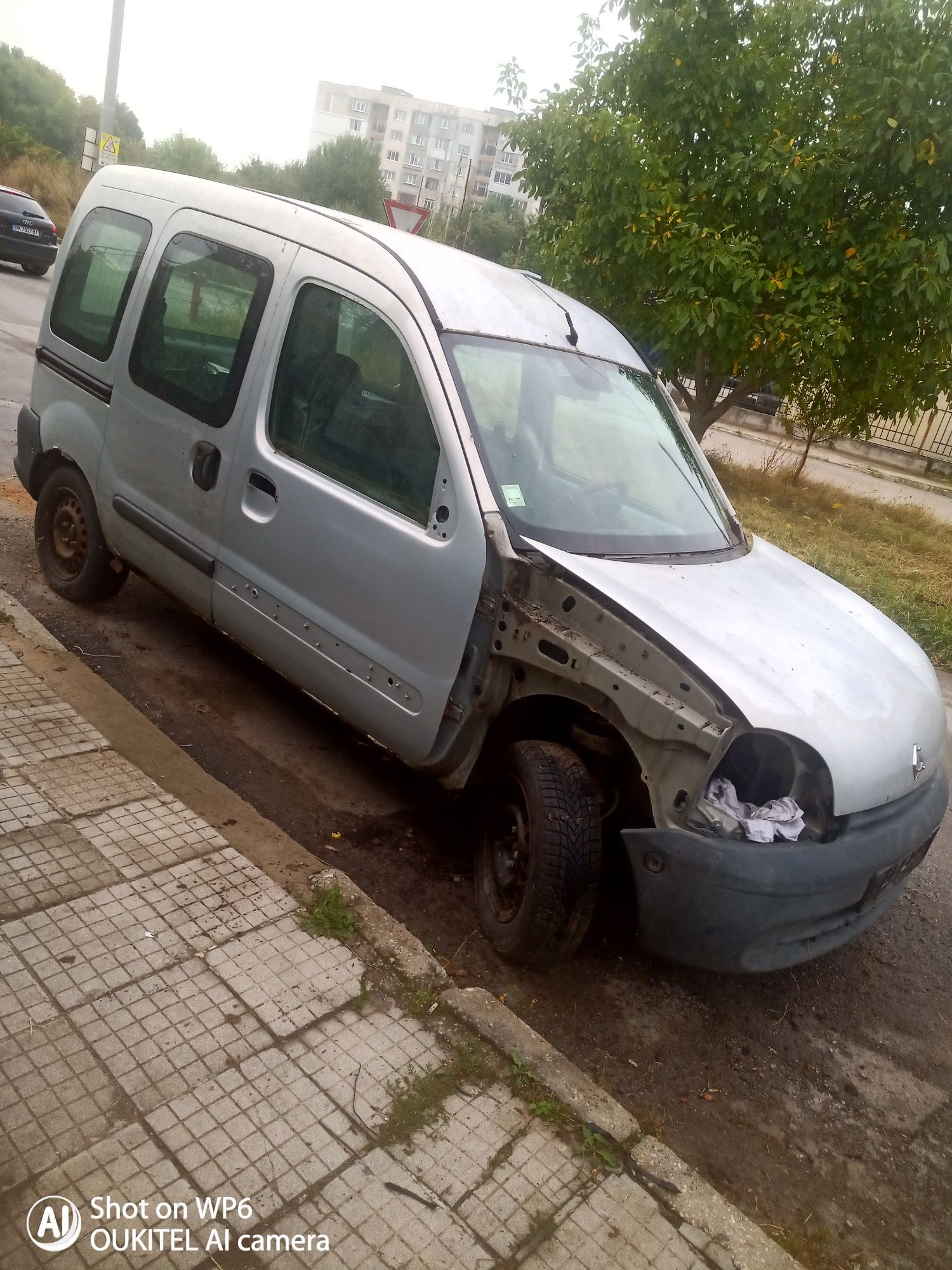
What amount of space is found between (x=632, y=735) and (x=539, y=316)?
1.91m

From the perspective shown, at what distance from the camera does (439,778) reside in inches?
138

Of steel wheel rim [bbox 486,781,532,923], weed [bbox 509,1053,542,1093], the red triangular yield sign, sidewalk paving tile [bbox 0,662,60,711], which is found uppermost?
the red triangular yield sign

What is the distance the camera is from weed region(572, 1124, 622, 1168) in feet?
8.05

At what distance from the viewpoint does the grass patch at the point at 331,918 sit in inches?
118

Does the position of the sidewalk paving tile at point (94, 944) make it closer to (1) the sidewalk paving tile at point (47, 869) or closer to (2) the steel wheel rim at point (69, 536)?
(1) the sidewalk paving tile at point (47, 869)

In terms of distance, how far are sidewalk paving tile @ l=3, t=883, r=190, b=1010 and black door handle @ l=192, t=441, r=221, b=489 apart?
5.74 feet

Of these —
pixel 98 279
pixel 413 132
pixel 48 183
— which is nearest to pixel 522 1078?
pixel 98 279

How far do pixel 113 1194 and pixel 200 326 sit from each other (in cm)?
325

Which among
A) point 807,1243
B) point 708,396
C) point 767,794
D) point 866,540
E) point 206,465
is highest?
point 708,396

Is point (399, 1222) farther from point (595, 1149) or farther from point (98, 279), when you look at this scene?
point (98, 279)

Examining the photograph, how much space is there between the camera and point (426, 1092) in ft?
8.29

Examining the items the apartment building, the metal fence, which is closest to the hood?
the metal fence

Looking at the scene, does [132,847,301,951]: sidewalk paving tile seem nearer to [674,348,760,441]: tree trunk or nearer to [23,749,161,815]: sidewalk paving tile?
[23,749,161,815]: sidewalk paving tile

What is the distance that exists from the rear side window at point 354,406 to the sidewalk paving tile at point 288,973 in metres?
1.40
